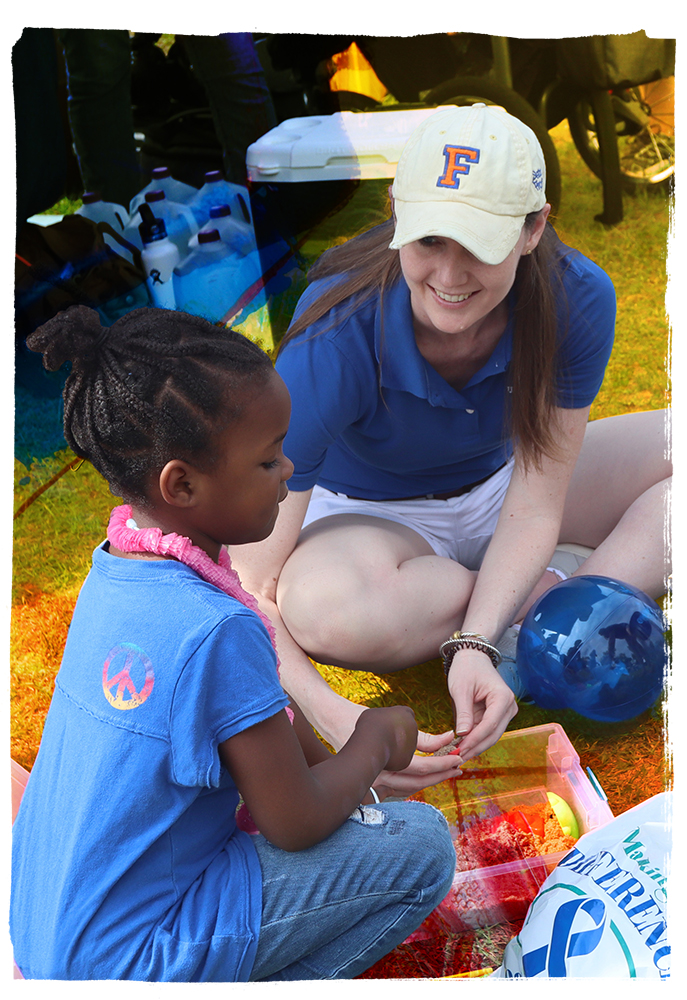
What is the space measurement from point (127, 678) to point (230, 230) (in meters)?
1.22

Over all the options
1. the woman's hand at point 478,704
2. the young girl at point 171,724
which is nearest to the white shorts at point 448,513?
the woman's hand at point 478,704

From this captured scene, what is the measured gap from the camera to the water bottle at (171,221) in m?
1.67

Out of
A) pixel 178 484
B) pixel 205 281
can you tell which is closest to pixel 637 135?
pixel 205 281

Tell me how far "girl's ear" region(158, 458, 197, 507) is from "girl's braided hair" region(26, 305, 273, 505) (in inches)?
0.4

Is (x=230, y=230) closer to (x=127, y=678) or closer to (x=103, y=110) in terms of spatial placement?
(x=103, y=110)

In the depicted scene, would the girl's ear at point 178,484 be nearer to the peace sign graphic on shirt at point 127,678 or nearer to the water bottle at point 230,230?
the peace sign graphic on shirt at point 127,678

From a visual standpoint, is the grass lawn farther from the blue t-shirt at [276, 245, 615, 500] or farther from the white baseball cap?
the white baseball cap

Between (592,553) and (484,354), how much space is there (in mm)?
458

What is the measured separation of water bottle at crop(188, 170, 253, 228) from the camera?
1.67 meters

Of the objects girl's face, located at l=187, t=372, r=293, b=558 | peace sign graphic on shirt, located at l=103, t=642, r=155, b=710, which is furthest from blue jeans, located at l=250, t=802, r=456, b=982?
girl's face, located at l=187, t=372, r=293, b=558

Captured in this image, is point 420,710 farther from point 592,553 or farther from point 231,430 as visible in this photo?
point 231,430

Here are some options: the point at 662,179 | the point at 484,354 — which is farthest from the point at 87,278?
the point at 662,179

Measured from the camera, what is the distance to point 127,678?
31.8 inches

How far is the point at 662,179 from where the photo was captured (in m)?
2.12
